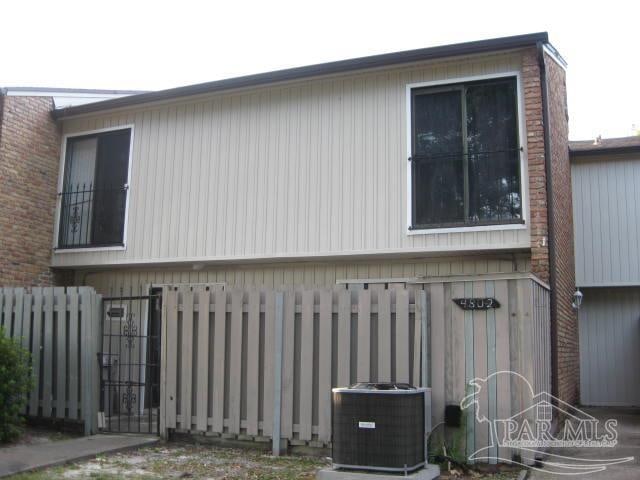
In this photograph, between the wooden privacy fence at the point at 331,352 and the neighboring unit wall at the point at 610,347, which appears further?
the neighboring unit wall at the point at 610,347

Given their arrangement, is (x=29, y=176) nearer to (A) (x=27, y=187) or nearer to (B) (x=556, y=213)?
(A) (x=27, y=187)

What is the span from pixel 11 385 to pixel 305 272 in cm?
471

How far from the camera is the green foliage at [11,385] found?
7965mm

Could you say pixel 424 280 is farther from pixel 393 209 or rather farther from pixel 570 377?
pixel 570 377

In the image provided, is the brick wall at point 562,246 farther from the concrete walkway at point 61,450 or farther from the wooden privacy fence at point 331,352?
the concrete walkway at point 61,450

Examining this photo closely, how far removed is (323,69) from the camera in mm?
10484

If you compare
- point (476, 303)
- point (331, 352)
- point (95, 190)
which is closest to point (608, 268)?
point (476, 303)

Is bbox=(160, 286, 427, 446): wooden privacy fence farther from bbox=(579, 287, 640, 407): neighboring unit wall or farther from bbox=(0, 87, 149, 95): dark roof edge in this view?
bbox=(579, 287, 640, 407): neighboring unit wall

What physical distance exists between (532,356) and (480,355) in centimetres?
51

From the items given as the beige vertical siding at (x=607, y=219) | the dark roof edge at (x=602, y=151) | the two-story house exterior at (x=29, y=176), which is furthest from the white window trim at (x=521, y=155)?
the two-story house exterior at (x=29, y=176)

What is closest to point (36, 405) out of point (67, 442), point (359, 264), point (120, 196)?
point (67, 442)

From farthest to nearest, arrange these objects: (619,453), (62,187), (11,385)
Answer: (62,187) < (11,385) < (619,453)

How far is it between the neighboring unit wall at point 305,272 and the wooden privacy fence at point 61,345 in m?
2.88

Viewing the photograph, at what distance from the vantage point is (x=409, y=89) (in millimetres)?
10234
